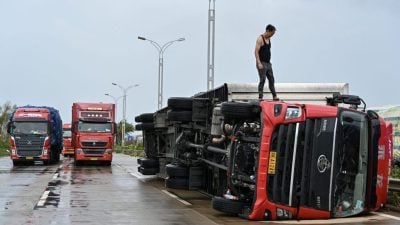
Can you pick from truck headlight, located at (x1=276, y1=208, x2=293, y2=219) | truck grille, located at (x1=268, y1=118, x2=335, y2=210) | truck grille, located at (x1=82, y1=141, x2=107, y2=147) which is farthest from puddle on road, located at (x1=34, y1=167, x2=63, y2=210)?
truck grille, located at (x1=82, y1=141, x2=107, y2=147)

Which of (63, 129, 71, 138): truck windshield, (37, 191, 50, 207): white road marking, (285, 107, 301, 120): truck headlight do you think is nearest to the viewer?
(285, 107, 301, 120): truck headlight

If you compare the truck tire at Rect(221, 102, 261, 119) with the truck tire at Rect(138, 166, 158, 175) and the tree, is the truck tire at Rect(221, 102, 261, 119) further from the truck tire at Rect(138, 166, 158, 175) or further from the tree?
the tree

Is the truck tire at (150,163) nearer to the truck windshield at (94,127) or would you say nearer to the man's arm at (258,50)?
the man's arm at (258,50)

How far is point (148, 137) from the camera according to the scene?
2405cm

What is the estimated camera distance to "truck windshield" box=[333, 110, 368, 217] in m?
11.1

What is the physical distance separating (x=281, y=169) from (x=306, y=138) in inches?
28.3

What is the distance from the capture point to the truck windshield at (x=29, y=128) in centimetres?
3453

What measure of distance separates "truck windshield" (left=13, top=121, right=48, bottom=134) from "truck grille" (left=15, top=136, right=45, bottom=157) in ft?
1.11

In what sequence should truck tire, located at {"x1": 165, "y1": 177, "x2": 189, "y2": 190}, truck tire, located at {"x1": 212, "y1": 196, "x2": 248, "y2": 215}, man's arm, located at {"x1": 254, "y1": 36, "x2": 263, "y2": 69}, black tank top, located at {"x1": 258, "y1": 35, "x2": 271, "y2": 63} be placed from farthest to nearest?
truck tire, located at {"x1": 165, "y1": 177, "x2": 189, "y2": 190} < black tank top, located at {"x1": 258, "y1": 35, "x2": 271, "y2": 63} < man's arm, located at {"x1": 254, "y1": 36, "x2": 263, "y2": 69} < truck tire, located at {"x1": 212, "y1": 196, "x2": 248, "y2": 215}

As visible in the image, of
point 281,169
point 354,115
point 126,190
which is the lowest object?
point 126,190

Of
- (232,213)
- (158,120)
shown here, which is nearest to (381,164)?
(232,213)

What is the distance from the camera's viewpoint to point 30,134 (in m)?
34.7

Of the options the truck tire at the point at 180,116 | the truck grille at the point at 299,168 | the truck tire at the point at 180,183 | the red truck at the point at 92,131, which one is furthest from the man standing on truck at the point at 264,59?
the red truck at the point at 92,131

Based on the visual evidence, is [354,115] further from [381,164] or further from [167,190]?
[167,190]
